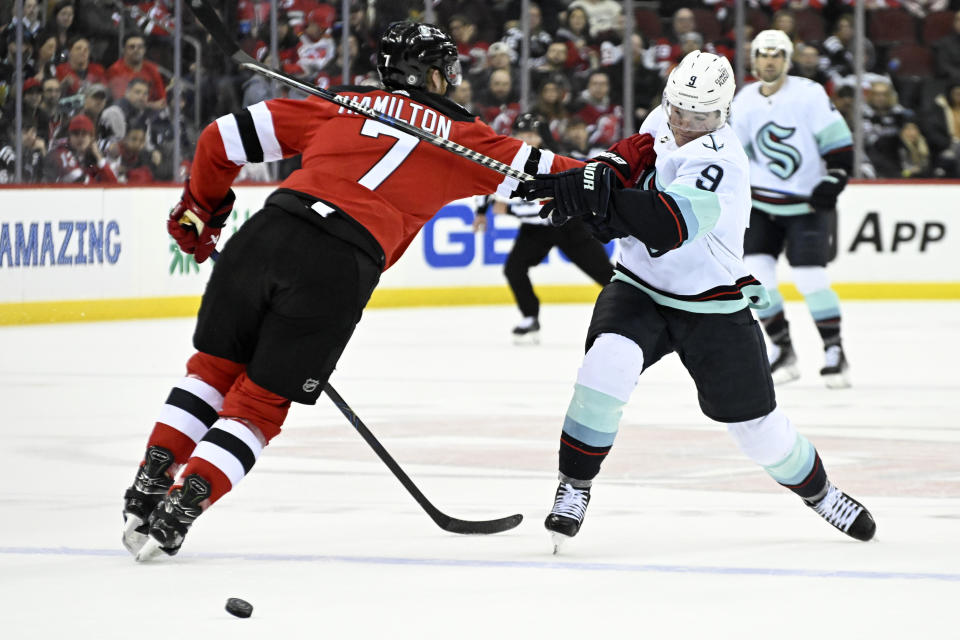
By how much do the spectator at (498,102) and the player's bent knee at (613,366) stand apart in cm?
834

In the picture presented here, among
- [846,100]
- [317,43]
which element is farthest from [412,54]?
[846,100]

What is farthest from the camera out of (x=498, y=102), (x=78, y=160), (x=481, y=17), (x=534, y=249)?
(x=481, y=17)

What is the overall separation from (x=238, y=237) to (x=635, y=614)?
1.19 m

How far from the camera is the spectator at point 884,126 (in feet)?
41.1

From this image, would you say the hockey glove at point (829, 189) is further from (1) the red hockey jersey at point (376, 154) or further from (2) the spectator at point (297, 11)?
(2) the spectator at point (297, 11)

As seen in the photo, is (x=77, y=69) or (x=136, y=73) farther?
(x=136, y=73)

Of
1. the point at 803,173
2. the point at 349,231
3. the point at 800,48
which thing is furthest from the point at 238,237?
the point at 800,48

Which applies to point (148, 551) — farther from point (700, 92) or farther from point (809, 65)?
point (809, 65)

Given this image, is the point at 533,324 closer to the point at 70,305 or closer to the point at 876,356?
the point at 876,356

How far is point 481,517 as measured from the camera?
4277mm

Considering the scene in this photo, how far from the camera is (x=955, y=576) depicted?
3490mm

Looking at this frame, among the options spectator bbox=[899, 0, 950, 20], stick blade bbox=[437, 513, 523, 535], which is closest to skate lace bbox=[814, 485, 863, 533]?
stick blade bbox=[437, 513, 523, 535]

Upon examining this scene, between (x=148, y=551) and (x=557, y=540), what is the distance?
0.89 metres

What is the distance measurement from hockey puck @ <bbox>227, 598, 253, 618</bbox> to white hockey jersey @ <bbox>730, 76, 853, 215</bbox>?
15.6 ft
